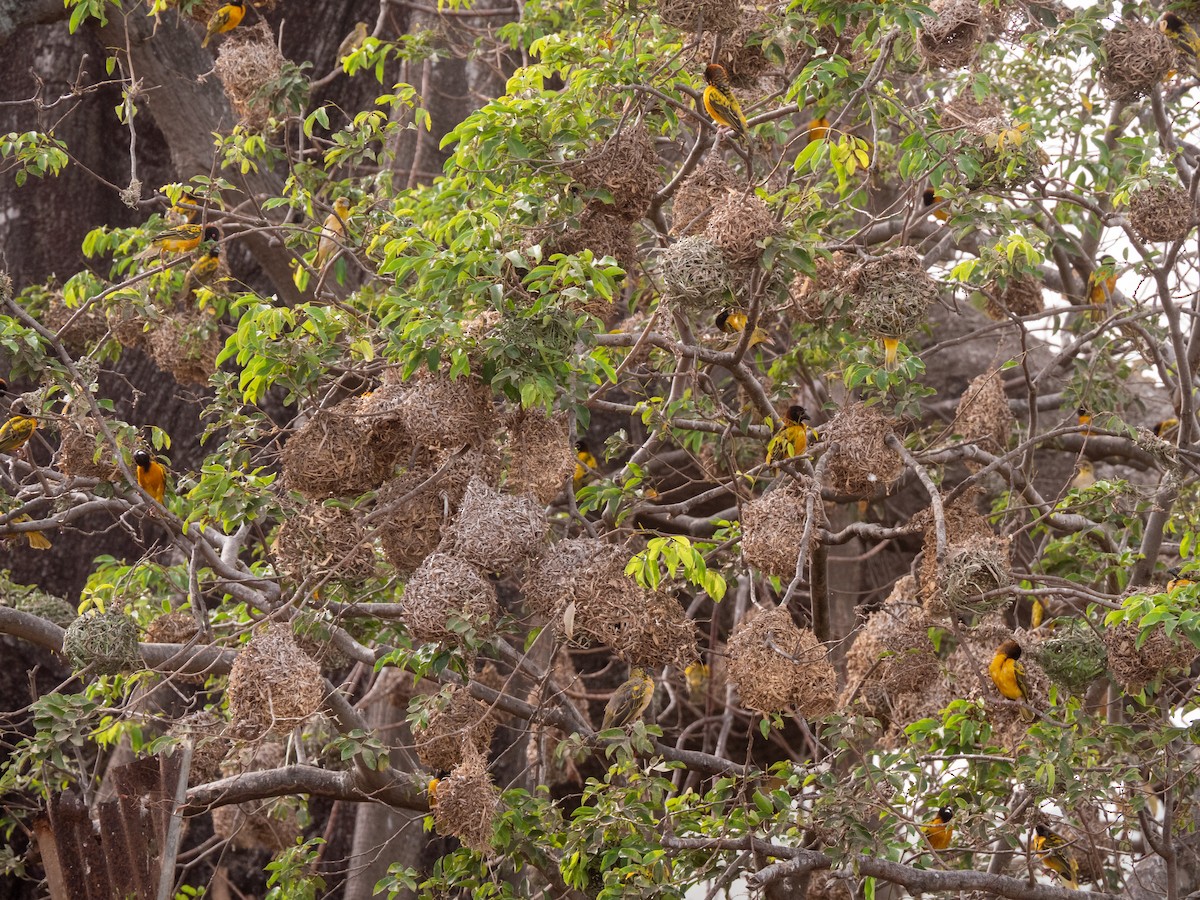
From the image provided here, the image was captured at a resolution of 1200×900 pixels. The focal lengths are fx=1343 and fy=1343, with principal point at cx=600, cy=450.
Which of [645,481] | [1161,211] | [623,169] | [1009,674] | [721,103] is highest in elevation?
[721,103]

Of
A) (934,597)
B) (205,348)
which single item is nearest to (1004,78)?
(934,597)

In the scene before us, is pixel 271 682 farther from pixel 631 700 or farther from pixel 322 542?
pixel 631 700

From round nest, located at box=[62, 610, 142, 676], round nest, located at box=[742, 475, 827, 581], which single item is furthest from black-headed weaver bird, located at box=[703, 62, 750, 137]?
round nest, located at box=[62, 610, 142, 676]

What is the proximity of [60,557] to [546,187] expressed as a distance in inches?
161

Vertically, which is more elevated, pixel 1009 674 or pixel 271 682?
pixel 271 682

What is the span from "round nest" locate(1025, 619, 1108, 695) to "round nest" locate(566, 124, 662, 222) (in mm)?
1437

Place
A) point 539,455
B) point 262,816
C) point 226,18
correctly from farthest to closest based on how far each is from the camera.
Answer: point 262,816, point 226,18, point 539,455

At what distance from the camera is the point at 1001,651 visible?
11.3 feet

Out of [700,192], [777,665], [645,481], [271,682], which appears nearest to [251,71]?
[700,192]

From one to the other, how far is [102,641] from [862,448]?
6.03 ft

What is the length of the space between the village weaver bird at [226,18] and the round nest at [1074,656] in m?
3.19

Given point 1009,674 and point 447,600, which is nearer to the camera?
point 447,600

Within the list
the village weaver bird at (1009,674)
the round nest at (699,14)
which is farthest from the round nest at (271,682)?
the village weaver bird at (1009,674)

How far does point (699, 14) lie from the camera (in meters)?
3.00
